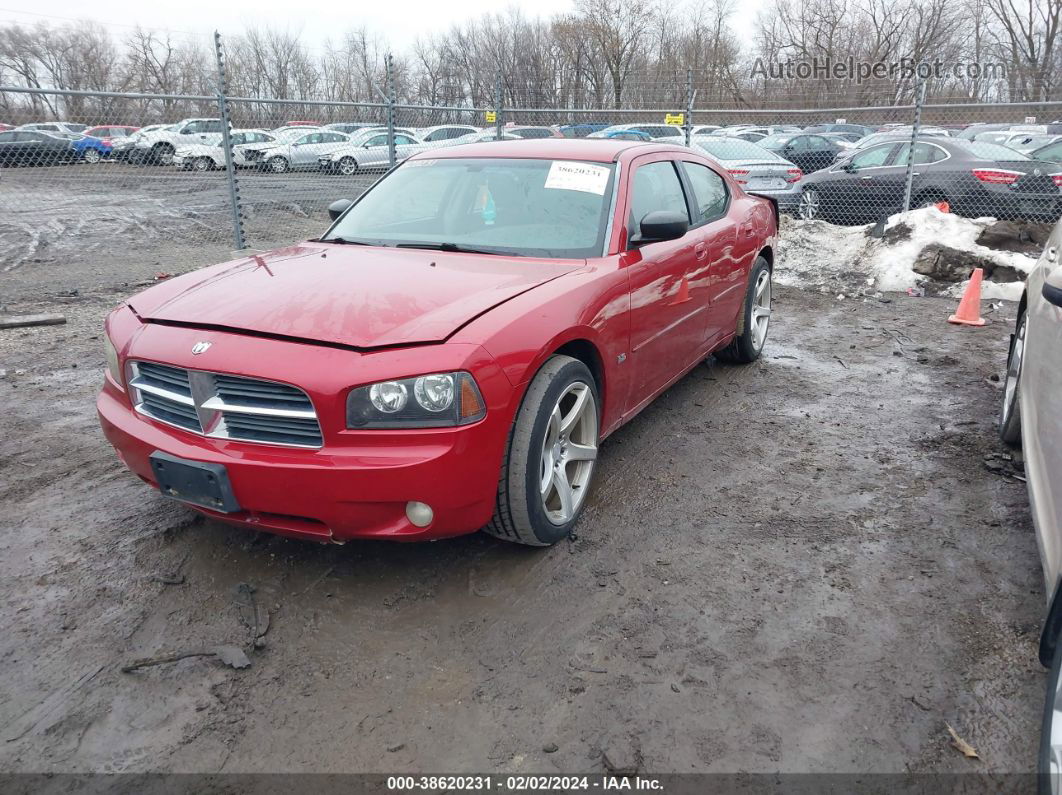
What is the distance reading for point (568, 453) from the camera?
343 centimetres

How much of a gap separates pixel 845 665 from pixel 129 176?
1064 cm

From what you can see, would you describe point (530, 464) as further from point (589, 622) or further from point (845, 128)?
point (845, 128)

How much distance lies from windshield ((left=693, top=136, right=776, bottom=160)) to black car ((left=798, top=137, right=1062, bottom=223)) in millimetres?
1391

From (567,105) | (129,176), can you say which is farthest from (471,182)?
(567,105)

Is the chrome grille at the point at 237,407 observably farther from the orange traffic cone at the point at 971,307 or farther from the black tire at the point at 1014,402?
the orange traffic cone at the point at 971,307

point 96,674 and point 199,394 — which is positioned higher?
point 199,394

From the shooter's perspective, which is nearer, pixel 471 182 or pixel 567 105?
pixel 471 182

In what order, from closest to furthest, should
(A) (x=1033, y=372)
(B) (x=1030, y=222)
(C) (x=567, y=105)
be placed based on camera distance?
(A) (x=1033, y=372) < (B) (x=1030, y=222) < (C) (x=567, y=105)

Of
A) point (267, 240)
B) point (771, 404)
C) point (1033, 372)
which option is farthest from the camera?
point (267, 240)

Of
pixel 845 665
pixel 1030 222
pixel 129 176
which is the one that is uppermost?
pixel 129 176

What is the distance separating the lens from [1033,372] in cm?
315

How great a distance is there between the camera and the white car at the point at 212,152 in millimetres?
11969

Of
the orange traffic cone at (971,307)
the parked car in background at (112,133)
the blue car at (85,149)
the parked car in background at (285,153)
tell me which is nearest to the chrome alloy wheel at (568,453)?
the orange traffic cone at (971,307)

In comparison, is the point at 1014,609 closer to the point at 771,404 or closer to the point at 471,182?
the point at 771,404
